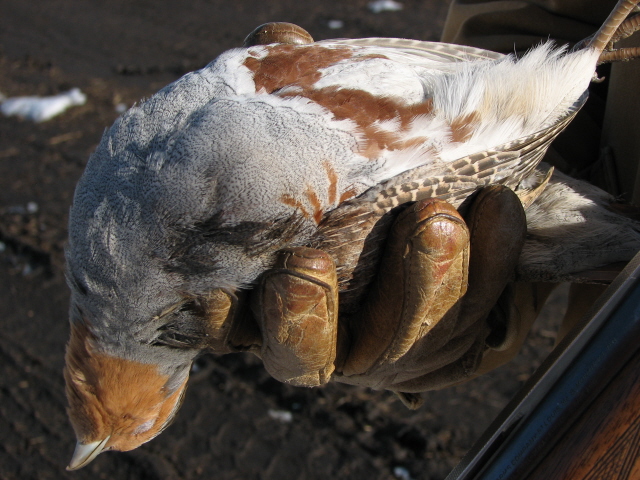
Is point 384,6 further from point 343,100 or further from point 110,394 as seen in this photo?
point 110,394

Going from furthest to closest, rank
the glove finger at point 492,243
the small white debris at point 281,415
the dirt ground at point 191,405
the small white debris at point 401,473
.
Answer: the small white debris at point 281,415 → the dirt ground at point 191,405 → the small white debris at point 401,473 → the glove finger at point 492,243

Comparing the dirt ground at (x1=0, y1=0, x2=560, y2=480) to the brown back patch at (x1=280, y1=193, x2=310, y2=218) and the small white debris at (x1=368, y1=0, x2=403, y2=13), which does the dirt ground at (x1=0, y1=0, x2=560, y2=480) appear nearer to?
the brown back patch at (x1=280, y1=193, x2=310, y2=218)

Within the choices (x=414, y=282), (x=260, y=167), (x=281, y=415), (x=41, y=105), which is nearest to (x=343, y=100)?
(x=260, y=167)

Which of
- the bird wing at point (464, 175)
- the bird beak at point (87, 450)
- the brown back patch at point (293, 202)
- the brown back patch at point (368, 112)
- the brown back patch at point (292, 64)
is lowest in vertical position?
the bird beak at point (87, 450)

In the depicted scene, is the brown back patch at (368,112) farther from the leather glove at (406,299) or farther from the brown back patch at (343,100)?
the leather glove at (406,299)

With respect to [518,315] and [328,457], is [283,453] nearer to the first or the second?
[328,457]

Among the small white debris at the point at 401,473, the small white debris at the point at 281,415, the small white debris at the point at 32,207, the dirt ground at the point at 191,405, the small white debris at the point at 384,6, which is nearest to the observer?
the small white debris at the point at 401,473

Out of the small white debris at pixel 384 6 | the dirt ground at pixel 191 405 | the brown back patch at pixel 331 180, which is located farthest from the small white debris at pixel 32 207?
the small white debris at pixel 384 6

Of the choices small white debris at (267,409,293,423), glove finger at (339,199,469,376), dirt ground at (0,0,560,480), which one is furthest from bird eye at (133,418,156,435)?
small white debris at (267,409,293,423)
